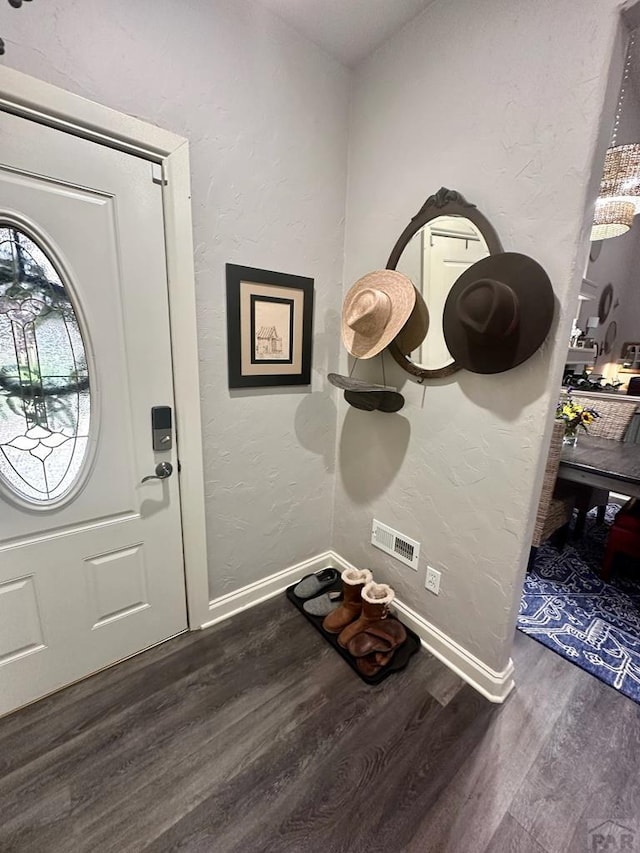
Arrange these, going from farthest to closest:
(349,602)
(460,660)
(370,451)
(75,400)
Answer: (370,451) → (349,602) → (460,660) → (75,400)

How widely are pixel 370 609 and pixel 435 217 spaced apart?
1.72 meters

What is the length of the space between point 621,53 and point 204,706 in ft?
8.52

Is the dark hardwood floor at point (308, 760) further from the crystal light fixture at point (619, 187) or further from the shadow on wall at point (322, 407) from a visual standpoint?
the crystal light fixture at point (619, 187)

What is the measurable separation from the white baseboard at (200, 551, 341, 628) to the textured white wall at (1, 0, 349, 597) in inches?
2.3

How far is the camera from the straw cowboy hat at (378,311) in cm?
146

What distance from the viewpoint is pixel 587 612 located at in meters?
1.95

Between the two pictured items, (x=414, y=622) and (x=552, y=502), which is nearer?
(x=414, y=622)

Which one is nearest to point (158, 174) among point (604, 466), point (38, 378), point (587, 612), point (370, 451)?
point (38, 378)

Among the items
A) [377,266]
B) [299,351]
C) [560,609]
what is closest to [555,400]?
[377,266]

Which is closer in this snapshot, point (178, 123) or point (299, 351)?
point (178, 123)

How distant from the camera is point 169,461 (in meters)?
1.50

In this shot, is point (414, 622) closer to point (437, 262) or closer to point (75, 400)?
point (437, 262)

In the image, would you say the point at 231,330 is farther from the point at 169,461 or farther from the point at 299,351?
the point at 169,461

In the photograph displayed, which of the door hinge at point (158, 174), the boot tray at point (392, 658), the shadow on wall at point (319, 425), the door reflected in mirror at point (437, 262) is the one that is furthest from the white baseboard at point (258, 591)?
the door hinge at point (158, 174)
